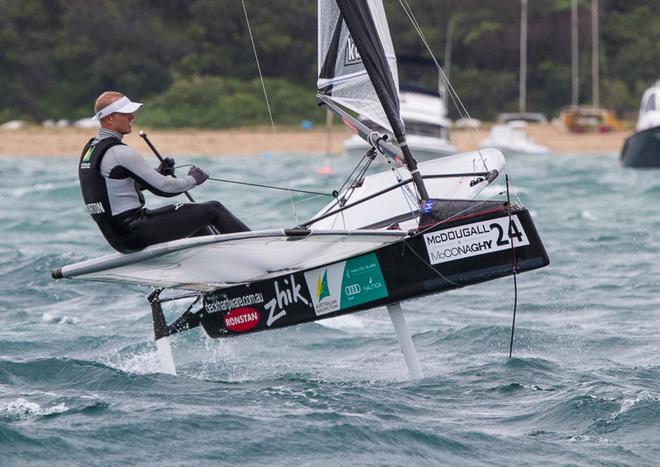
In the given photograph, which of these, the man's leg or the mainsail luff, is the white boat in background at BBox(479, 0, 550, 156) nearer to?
the mainsail luff

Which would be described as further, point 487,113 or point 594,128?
point 487,113

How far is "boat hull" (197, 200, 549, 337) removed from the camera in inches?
258

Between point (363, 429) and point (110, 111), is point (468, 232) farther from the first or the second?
point (110, 111)

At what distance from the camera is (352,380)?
7.10 m

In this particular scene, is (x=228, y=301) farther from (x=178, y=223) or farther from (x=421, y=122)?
(x=421, y=122)

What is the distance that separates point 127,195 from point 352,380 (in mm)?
1720

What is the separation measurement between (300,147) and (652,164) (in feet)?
38.9

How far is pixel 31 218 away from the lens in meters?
16.6

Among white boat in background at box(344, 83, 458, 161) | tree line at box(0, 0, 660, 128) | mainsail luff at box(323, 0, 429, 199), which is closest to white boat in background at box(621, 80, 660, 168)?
white boat in background at box(344, 83, 458, 161)

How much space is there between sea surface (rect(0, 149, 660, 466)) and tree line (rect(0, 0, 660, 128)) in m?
27.0

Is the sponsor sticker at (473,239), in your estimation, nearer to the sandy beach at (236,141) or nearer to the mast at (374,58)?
the mast at (374,58)

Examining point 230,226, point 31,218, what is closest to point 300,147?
point 31,218

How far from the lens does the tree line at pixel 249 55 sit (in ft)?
127

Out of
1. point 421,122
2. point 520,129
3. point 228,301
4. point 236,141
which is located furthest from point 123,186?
point 520,129
